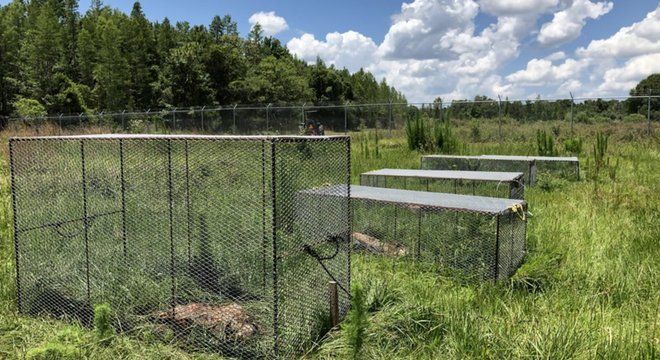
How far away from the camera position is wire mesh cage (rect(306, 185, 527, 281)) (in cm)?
453

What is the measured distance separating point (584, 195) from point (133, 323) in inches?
264

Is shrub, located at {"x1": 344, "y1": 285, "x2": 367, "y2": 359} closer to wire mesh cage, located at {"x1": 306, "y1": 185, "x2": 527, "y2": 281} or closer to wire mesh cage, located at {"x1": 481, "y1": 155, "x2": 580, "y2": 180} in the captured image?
wire mesh cage, located at {"x1": 306, "y1": 185, "x2": 527, "y2": 281}

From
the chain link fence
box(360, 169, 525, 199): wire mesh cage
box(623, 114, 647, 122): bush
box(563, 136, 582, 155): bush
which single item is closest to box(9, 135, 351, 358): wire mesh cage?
box(360, 169, 525, 199): wire mesh cage

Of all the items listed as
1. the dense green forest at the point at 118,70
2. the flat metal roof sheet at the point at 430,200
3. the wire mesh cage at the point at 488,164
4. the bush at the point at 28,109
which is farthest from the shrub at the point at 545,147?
the dense green forest at the point at 118,70

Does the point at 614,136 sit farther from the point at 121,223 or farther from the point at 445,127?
the point at 121,223

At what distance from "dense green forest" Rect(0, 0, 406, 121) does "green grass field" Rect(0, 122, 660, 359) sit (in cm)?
3956

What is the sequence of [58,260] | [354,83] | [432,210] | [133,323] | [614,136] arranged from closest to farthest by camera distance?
[133,323], [58,260], [432,210], [614,136], [354,83]

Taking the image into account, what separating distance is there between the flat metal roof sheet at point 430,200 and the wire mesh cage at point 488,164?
4.12 metres

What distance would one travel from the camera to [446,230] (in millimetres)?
4992

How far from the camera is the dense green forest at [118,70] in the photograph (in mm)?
43250

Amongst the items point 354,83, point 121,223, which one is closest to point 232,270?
point 121,223

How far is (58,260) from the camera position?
408 cm

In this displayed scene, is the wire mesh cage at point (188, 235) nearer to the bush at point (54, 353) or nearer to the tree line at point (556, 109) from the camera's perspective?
the bush at point (54, 353)

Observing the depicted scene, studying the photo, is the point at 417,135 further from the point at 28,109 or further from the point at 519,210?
the point at 28,109
